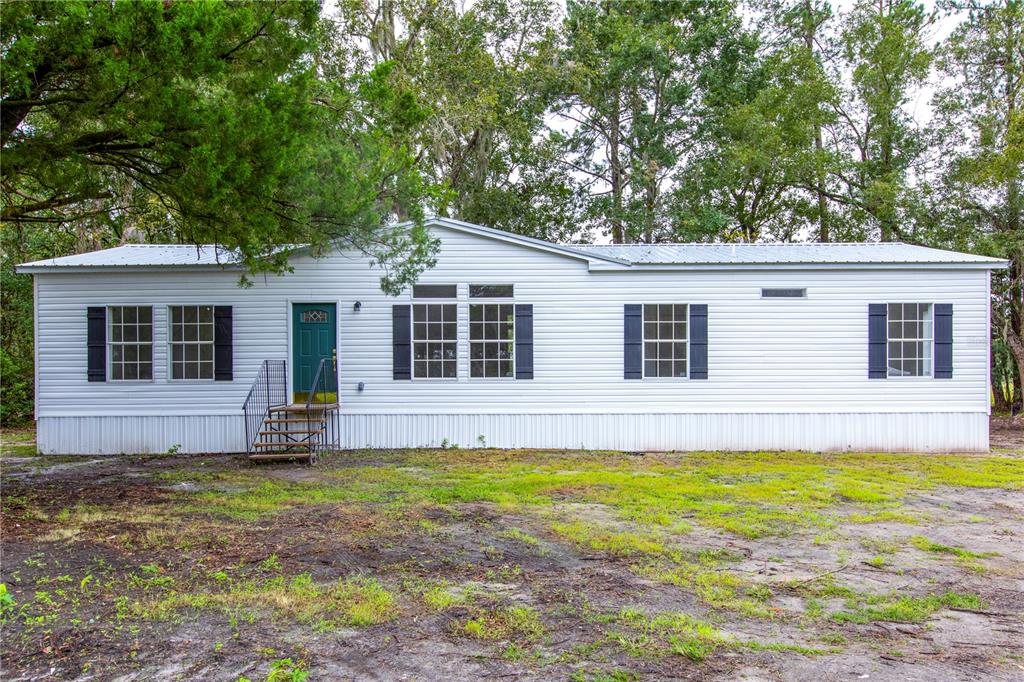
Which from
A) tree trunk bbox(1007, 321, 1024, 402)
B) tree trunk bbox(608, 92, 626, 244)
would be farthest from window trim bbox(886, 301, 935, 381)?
tree trunk bbox(608, 92, 626, 244)

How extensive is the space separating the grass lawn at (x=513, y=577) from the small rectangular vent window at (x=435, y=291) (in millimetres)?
3599

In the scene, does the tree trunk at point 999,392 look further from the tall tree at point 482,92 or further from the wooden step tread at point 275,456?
the wooden step tread at point 275,456

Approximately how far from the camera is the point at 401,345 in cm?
1120

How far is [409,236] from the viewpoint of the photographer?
9.69m

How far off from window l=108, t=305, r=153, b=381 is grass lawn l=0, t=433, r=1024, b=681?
104 inches

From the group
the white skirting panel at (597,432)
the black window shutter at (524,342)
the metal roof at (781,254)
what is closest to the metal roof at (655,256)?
the metal roof at (781,254)

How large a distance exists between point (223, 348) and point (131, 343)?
156 centimetres

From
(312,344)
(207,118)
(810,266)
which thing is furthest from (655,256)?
(207,118)

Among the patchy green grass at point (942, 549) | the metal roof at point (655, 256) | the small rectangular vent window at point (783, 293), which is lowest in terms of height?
the patchy green grass at point (942, 549)

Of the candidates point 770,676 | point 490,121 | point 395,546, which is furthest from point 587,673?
point 490,121

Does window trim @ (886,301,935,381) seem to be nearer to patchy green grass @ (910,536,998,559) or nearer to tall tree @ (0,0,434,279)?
patchy green grass @ (910,536,998,559)

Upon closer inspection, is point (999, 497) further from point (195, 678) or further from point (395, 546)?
point (195, 678)

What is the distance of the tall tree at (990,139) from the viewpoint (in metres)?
14.9

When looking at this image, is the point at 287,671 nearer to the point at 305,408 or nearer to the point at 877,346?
the point at 305,408
